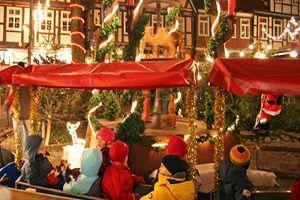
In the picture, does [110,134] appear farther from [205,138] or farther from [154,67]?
[205,138]

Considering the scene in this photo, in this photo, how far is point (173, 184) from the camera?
4.74 metres

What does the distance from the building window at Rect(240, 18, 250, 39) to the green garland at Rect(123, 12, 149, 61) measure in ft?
111

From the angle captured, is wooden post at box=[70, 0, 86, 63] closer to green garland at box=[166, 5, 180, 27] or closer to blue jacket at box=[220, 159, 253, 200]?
green garland at box=[166, 5, 180, 27]

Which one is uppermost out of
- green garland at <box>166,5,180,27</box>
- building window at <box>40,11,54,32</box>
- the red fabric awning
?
building window at <box>40,11,54,32</box>

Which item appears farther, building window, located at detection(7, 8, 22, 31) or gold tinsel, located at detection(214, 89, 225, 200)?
building window, located at detection(7, 8, 22, 31)

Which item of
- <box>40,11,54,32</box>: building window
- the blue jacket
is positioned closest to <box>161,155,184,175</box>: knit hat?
the blue jacket

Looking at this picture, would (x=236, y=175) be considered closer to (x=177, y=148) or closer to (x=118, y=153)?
(x=177, y=148)

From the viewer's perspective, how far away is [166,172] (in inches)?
189

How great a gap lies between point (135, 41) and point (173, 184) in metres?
5.20

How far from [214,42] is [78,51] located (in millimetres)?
9756

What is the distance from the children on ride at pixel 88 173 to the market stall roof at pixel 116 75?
1.16 metres

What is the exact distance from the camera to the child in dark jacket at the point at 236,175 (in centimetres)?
522

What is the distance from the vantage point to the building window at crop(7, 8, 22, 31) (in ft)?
111

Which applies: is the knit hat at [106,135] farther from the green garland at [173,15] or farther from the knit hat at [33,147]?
the green garland at [173,15]
